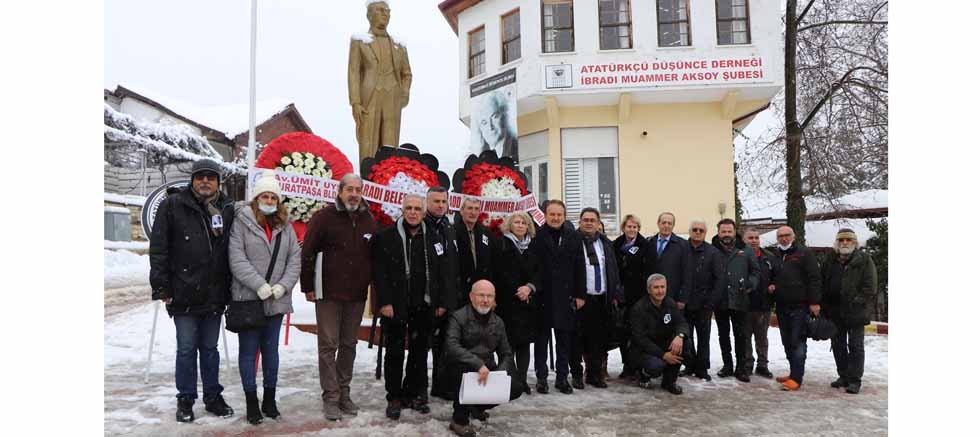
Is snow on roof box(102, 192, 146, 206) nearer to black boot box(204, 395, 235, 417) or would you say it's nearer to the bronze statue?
the bronze statue

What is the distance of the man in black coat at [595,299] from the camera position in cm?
539

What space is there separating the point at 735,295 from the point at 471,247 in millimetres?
2903

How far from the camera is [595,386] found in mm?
5473

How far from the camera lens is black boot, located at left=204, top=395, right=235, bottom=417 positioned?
13.6ft

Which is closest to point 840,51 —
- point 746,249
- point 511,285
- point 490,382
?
point 746,249

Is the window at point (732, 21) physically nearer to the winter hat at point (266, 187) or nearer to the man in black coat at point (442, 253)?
the man in black coat at point (442, 253)

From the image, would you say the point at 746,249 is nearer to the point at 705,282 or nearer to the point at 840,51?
the point at 705,282

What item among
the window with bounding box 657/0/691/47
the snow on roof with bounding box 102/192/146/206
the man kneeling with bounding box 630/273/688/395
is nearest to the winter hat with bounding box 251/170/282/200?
the man kneeling with bounding box 630/273/688/395

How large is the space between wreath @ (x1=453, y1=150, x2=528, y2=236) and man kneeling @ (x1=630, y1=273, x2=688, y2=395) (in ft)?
5.13

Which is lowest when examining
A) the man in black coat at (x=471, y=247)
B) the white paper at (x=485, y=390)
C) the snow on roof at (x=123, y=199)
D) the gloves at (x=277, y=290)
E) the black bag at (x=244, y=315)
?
the white paper at (x=485, y=390)

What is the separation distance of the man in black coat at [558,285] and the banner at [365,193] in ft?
2.42

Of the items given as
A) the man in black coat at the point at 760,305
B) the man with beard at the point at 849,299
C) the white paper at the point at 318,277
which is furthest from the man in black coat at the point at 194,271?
the man with beard at the point at 849,299

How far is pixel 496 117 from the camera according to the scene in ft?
44.4

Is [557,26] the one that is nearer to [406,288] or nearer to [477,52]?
[477,52]
